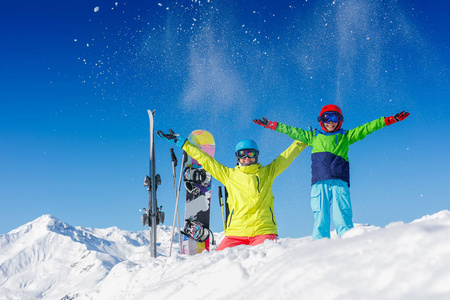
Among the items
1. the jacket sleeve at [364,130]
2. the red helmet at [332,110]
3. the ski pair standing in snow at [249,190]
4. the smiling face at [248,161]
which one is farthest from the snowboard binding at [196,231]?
the jacket sleeve at [364,130]

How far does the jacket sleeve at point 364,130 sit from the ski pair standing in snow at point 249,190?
0.78 metres

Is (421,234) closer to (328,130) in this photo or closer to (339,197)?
(339,197)

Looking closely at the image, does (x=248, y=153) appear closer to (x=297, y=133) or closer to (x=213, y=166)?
(x=213, y=166)

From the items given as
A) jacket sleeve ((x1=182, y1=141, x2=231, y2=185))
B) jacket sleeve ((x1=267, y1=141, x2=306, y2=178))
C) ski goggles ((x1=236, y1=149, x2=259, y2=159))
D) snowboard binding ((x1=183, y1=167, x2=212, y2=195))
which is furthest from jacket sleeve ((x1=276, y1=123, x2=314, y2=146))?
snowboard binding ((x1=183, y1=167, x2=212, y2=195))

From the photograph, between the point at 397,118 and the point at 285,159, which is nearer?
the point at 397,118

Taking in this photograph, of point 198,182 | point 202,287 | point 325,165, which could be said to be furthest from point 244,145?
point 202,287

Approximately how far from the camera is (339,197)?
17.8 ft

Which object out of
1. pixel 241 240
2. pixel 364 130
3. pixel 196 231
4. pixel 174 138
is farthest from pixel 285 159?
pixel 196 231

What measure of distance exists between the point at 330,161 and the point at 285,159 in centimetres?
75

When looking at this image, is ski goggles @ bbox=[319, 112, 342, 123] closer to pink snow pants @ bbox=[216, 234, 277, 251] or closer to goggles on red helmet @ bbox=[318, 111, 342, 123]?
goggles on red helmet @ bbox=[318, 111, 342, 123]

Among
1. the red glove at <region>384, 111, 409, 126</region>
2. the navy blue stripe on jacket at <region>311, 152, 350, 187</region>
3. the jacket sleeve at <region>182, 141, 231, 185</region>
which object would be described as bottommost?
the navy blue stripe on jacket at <region>311, 152, 350, 187</region>

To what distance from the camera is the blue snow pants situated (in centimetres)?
529

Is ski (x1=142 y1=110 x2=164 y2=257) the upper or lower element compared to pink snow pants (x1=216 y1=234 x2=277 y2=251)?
upper

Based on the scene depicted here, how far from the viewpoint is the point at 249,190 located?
573 centimetres
